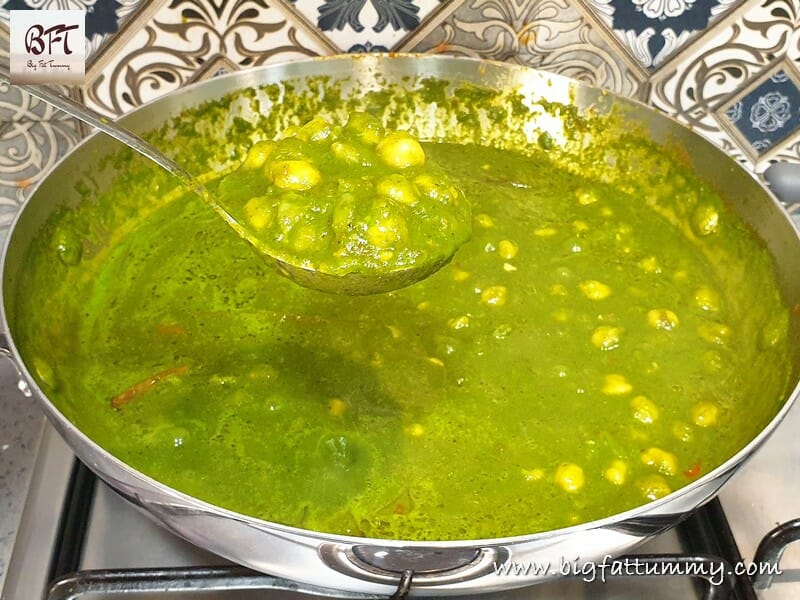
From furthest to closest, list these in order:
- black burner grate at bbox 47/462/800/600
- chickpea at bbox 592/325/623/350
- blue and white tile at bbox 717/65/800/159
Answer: blue and white tile at bbox 717/65/800/159, chickpea at bbox 592/325/623/350, black burner grate at bbox 47/462/800/600

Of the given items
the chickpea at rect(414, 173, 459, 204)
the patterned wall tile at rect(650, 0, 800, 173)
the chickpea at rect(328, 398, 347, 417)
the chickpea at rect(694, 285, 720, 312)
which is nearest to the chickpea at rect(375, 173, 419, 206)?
the chickpea at rect(414, 173, 459, 204)

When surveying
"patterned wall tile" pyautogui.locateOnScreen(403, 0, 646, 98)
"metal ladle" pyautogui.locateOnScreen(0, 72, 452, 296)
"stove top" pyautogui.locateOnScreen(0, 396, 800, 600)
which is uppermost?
"patterned wall tile" pyautogui.locateOnScreen(403, 0, 646, 98)

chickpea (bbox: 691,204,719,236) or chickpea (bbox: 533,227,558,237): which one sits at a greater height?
chickpea (bbox: 691,204,719,236)

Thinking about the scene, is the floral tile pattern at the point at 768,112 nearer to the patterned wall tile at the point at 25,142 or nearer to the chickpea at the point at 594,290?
the chickpea at the point at 594,290

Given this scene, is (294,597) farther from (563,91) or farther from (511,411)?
(563,91)

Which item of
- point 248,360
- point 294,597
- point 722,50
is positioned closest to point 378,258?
point 248,360

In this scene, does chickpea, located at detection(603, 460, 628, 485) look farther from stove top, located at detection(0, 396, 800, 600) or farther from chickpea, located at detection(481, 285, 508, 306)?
chickpea, located at detection(481, 285, 508, 306)
